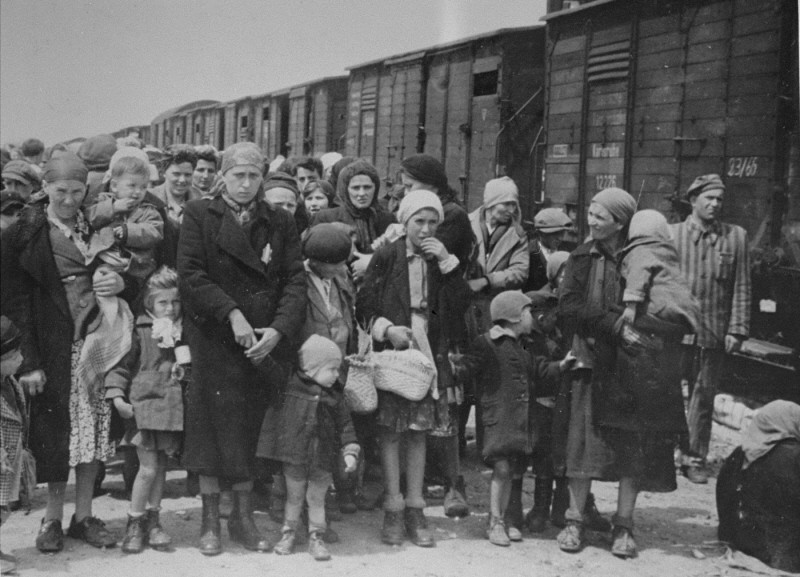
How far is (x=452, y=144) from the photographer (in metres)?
12.9

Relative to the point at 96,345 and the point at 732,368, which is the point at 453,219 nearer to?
the point at 96,345

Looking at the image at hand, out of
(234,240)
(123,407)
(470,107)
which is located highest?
(470,107)

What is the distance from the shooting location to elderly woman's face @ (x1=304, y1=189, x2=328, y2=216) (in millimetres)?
5477

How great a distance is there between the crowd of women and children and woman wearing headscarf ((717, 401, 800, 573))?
0.36 metres

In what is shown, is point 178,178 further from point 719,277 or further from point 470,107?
point 470,107

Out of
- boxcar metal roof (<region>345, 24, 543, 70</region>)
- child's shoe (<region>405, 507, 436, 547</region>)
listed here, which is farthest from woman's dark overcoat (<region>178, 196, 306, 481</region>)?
boxcar metal roof (<region>345, 24, 543, 70</region>)

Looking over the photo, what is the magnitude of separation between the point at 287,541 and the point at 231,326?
104 cm

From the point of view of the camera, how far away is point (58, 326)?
11.8ft

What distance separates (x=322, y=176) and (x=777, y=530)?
4.55m

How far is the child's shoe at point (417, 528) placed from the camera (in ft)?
13.0

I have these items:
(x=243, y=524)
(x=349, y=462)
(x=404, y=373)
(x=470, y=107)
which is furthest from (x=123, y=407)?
(x=470, y=107)

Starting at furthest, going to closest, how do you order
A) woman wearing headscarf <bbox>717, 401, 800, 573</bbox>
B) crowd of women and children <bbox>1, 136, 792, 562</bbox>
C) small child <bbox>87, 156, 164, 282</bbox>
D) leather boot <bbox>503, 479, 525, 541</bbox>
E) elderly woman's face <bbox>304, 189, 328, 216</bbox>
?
elderly woman's face <bbox>304, 189, 328, 216</bbox>
leather boot <bbox>503, 479, 525, 541</bbox>
woman wearing headscarf <bbox>717, 401, 800, 573</bbox>
small child <bbox>87, 156, 164, 282</bbox>
crowd of women and children <bbox>1, 136, 792, 562</bbox>

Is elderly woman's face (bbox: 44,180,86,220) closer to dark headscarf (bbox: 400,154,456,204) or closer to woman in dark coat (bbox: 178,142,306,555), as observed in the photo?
woman in dark coat (bbox: 178,142,306,555)

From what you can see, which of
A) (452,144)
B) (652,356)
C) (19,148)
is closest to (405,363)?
(652,356)
